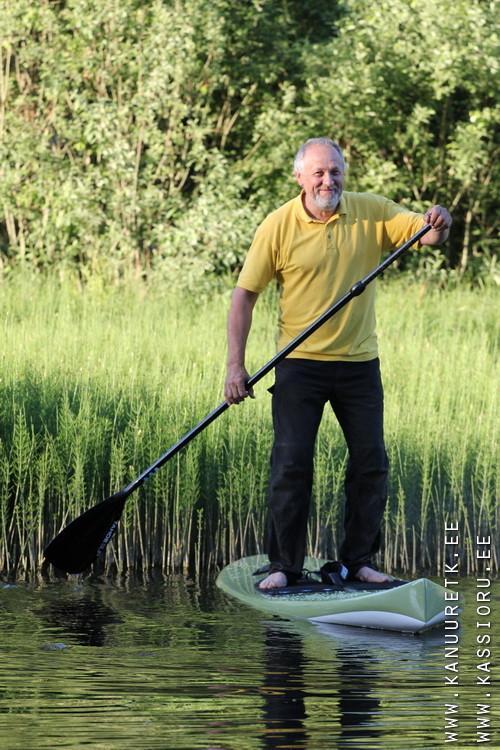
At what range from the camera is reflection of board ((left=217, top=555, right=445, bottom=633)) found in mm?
6203

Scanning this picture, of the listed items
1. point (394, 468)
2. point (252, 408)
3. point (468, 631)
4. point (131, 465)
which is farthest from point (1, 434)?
point (468, 631)

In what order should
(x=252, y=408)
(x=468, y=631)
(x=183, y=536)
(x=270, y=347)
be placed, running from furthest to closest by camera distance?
(x=270, y=347)
(x=252, y=408)
(x=183, y=536)
(x=468, y=631)

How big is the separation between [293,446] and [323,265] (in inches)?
28.9

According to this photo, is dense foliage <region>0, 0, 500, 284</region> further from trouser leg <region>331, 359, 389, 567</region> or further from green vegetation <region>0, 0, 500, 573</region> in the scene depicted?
trouser leg <region>331, 359, 389, 567</region>

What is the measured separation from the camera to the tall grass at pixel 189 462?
25.0 feet

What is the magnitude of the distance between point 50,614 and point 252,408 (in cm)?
217

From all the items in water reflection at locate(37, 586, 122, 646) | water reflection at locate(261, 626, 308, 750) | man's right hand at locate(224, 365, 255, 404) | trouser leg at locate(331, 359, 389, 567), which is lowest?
water reflection at locate(261, 626, 308, 750)

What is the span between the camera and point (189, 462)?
770cm

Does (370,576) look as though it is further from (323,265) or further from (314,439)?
(323,265)

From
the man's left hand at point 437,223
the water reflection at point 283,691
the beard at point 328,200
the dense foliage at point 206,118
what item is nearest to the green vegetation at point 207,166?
the dense foliage at point 206,118

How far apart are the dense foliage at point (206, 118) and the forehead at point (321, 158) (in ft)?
27.4

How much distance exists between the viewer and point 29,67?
16.3 m

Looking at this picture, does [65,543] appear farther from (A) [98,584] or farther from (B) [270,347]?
(B) [270,347]

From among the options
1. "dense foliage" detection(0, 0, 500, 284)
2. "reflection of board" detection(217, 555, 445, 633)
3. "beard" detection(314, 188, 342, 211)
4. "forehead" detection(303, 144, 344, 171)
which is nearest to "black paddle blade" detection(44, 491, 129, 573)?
"reflection of board" detection(217, 555, 445, 633)
